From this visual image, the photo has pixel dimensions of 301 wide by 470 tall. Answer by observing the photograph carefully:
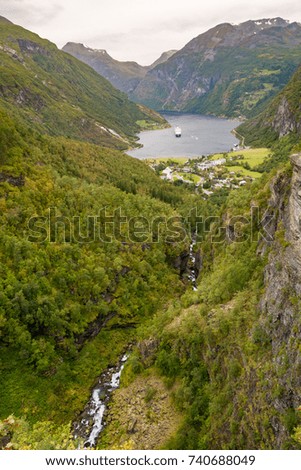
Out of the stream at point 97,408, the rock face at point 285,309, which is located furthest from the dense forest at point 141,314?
the stream at point 97,408

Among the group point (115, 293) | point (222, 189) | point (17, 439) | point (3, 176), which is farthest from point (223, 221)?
point (222, 189)

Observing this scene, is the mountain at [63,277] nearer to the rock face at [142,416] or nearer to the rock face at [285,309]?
the rock face at [142,416]

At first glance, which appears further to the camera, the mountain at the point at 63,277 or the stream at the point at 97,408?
the mountain at the point at 63,277

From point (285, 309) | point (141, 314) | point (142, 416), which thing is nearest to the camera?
point (285, 309)

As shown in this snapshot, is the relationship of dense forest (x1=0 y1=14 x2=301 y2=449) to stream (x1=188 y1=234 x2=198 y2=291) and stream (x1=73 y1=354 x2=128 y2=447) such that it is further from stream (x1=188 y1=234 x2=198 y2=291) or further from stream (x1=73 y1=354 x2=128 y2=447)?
stream (x1=188 y1=234 x2=198 y2=291)

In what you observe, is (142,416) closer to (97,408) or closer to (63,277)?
(97,408)

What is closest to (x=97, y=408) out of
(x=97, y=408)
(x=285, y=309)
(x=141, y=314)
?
(x=97, y=408)
